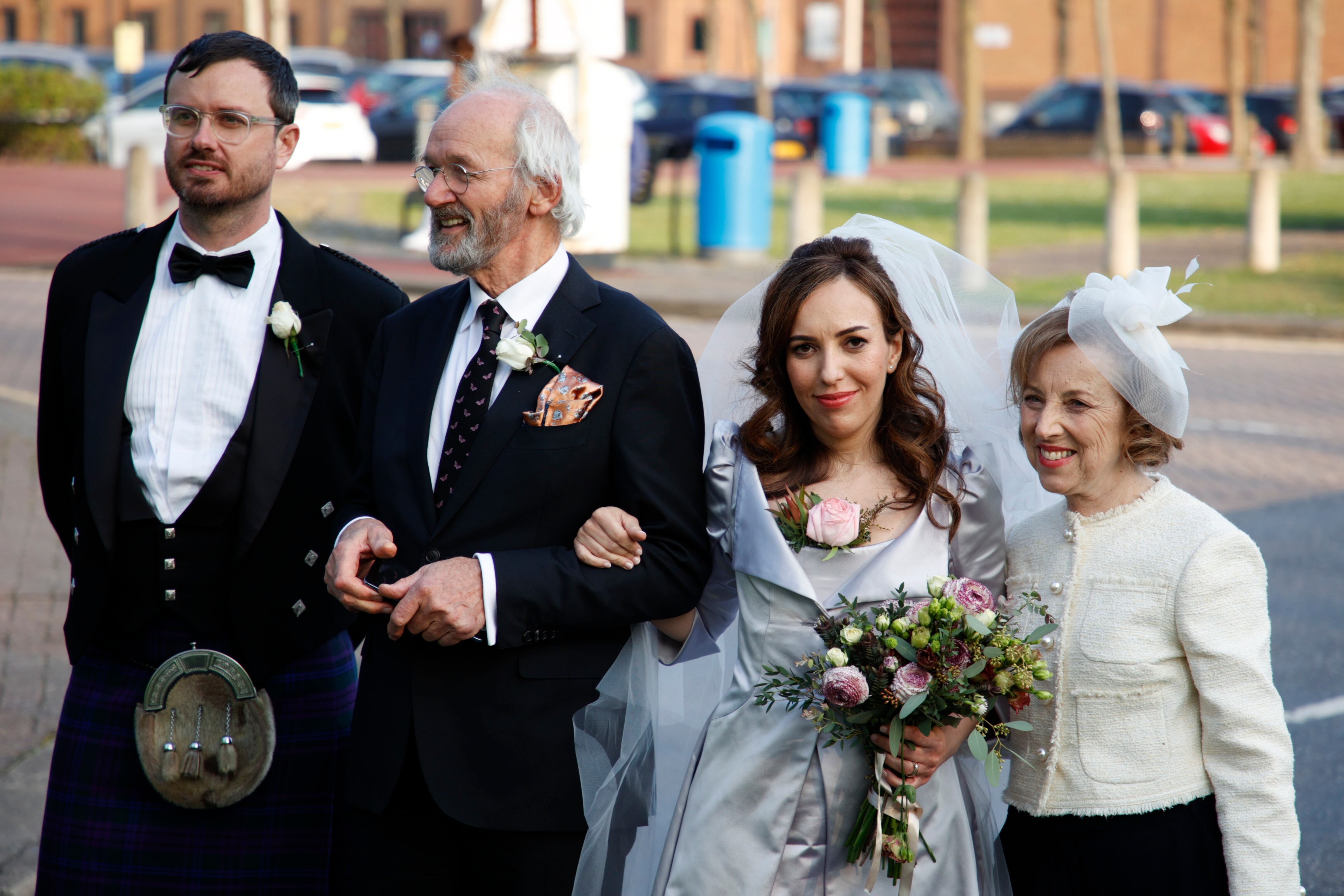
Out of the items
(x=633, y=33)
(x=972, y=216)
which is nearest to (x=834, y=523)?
(x=972, y=216)

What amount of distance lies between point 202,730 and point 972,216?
13.2 meters

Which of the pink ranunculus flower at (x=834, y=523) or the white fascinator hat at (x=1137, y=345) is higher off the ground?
the white fascinator hat at (x=1137, y=345)

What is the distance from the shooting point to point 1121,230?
48.9 feet

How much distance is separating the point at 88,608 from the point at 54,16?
191 ft

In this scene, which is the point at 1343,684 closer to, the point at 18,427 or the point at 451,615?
the point at 451,615

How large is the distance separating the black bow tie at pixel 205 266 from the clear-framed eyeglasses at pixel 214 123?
25 cm

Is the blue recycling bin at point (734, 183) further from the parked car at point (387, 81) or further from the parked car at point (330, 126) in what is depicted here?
the parked car at point (387, 81)

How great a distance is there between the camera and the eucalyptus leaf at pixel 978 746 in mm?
2488

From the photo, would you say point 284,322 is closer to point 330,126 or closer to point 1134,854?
point 1134,854

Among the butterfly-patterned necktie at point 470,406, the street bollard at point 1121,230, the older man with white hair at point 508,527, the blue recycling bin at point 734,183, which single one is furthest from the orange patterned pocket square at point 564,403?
the blue recycling bin at point 734,183

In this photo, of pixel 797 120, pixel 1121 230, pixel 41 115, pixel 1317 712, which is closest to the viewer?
pixel 1317 712

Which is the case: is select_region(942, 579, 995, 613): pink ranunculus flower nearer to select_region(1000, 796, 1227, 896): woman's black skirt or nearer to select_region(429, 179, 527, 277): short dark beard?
select_region(1000, 796, 1227, 896): woman's black skirt

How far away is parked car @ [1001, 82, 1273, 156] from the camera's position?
1325 inches

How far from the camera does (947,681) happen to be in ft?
8.00
